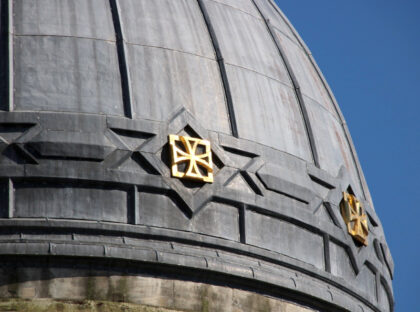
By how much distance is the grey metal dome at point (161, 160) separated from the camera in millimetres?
38656

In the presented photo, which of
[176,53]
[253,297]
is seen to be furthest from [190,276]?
[176,53]

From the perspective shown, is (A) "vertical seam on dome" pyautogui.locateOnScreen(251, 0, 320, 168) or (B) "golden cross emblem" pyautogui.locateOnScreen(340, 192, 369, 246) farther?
(B) "golden cross emblem" pyautogui.locateOnScreen(340, 192, 369, 246)

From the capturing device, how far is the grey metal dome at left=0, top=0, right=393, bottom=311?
3866cm

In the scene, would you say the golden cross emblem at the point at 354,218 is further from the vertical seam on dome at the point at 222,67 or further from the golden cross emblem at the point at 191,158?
the golden cross emblem at the point at 191,158

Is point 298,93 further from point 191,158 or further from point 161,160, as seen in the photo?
point 161,160

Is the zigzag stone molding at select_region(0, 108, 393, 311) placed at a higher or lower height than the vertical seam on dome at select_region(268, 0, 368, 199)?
lower

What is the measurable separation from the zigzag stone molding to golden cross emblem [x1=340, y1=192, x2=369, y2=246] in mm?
1110

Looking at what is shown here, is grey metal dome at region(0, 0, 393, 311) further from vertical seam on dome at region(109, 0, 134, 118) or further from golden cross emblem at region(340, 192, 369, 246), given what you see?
golden cross emblem at region(340, 192, 369, 246)

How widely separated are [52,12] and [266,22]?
4.77m

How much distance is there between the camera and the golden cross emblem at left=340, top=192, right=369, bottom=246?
4244cm

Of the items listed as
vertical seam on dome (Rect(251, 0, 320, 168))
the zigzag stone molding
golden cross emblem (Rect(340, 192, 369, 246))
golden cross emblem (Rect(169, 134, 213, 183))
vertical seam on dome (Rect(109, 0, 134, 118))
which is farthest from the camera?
golden cross emblem (Rect(340, 192, 369, 246))

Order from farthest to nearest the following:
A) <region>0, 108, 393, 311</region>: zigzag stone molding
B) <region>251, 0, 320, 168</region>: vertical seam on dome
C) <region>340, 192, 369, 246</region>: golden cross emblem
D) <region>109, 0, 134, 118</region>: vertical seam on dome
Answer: <region>340, 192, 369, 246</region>: golden cross emblem, <region>251, 0, 320, 168</region>: vertical seam on dome, <region>109, 0, 134, 118</region>: vertical seam on dome, <region>0, 108, 393, 311</region>: zigzag stone molding

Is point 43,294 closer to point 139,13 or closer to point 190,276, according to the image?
point 190,276

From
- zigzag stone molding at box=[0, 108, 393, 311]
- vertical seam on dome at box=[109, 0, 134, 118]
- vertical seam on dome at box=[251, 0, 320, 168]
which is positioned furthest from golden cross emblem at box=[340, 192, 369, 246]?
vertical seam on dome at box=[109, 0, 134, 118]
